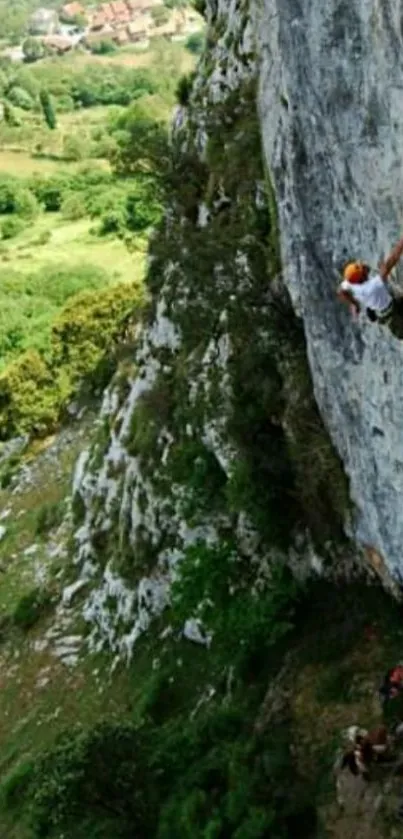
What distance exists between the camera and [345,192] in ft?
59.3

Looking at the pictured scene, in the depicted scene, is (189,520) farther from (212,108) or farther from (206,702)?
(212,108)

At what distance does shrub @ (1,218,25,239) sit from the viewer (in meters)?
107

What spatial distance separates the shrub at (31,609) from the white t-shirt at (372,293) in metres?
18.5

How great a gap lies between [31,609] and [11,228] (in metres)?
79.3

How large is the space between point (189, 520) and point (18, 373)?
22.5 metres

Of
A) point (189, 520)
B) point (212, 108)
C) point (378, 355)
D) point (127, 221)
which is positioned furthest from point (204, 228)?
point (127, 221)

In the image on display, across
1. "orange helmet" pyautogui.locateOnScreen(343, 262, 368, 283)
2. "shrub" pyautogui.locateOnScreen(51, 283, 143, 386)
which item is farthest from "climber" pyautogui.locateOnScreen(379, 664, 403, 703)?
"shrub" pyautogui.locateOnScreen(51, 283, 143, 386)

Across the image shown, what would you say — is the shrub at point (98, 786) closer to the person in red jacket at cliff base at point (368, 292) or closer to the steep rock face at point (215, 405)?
the steep rock face at point (215, 405)

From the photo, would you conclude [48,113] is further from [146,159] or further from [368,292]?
[368,292]

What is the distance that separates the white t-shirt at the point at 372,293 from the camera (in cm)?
1561

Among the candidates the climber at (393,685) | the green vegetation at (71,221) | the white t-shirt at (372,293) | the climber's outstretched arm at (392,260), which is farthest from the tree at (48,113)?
the climber's outstretched arm at (392,260)

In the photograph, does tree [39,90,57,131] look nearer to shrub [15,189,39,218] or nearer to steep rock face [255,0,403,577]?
shrub [15,189,39,218]

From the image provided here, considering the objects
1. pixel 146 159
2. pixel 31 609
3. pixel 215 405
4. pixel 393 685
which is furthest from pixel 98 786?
pixel 146 159

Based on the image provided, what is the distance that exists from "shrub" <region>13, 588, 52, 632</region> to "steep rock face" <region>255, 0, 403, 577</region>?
12.9 metres
